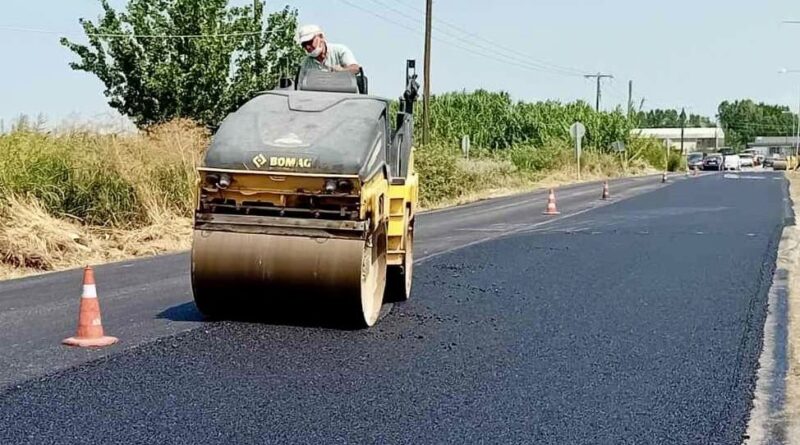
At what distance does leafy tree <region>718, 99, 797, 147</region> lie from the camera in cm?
17350

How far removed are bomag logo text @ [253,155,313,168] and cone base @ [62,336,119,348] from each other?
168cm

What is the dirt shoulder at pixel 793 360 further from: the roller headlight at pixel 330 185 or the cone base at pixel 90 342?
the cone base at pixel 90 342

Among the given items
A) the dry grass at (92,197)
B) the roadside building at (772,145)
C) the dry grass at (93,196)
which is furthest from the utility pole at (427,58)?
the roadside building at (772,145)

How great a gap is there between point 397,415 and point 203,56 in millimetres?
24481

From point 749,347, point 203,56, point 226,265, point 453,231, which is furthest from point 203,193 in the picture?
point 203,56

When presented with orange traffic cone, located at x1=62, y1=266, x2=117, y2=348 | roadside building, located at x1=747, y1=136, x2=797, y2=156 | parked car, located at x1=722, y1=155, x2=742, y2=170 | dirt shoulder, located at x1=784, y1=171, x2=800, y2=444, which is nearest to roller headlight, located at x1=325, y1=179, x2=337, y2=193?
orange traffic cone, located at x1=62, y1=266, x2=117, y2=348

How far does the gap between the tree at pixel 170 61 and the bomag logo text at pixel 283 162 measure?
21357 millimetres

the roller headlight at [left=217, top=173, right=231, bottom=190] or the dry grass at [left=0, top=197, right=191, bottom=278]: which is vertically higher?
the roller headlight at [left=217, top=173, right=231, bottom=190]

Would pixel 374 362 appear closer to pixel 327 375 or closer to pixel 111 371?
pixel 327 375

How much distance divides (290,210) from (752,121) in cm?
18114

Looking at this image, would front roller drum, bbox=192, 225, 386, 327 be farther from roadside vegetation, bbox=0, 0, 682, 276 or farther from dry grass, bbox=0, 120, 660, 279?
dry grass, bbox=0, 120, 660, 279

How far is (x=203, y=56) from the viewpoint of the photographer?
29.1 metres

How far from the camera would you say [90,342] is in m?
7.56

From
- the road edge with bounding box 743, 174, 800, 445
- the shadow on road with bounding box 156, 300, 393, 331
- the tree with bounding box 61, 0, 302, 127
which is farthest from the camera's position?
the tree with bounding box 61, 0, 302, 127
